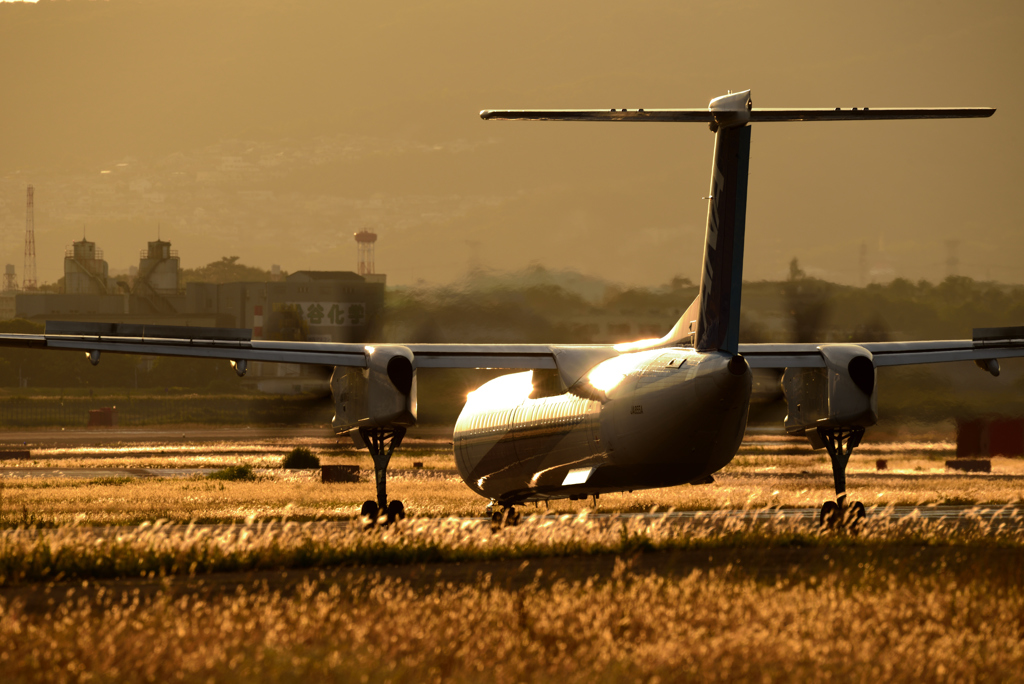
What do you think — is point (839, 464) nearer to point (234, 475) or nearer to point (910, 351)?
point (910, 351)

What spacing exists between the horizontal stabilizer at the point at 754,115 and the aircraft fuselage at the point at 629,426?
4.38 m

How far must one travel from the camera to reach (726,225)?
2069 centimetres

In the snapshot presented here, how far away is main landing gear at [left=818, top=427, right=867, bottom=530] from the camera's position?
25656 millimetres

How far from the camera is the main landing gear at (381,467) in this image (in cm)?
2756

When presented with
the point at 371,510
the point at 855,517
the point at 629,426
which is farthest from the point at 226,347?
the point at 855,517

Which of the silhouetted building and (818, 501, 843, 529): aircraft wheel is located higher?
the silhouetted building

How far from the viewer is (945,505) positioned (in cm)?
3416

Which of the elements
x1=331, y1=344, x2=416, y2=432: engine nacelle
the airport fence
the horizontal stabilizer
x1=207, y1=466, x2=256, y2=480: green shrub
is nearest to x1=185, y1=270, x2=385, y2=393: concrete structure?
the airport fence

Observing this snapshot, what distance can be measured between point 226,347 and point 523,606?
662 inches

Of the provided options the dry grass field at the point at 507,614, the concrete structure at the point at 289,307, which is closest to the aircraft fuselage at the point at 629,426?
the dry grass field at the point at 507,614

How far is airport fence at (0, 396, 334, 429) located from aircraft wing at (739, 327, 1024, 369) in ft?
232

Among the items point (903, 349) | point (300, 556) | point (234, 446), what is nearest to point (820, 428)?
point (903, 349)

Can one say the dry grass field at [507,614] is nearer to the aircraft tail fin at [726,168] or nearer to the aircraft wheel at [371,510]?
the aircraft tail fin at [726,168]

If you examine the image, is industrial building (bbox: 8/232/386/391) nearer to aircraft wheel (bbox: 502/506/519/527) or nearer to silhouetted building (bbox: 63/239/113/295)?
silhouetted building (bbox: 63/239/113/295)
